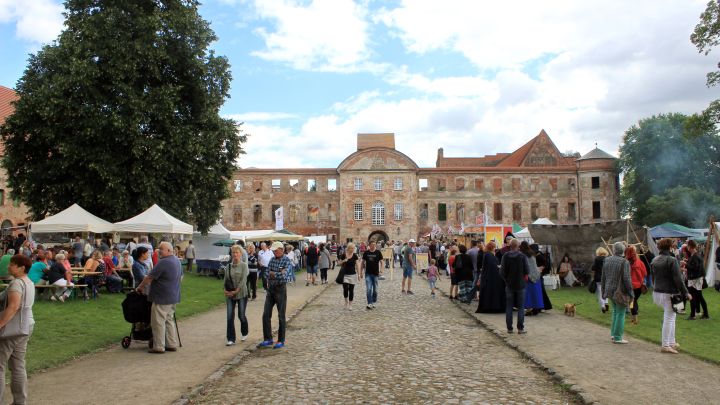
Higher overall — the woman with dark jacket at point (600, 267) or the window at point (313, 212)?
the window at point (313, 212)

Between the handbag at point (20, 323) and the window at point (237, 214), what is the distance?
6315 cm

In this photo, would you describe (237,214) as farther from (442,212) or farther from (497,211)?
(497,211)

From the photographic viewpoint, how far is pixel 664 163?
6003cm

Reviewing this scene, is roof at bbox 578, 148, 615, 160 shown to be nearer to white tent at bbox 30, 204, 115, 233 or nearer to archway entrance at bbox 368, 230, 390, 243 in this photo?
archway entrance at bbox 368, 230, 390, 243

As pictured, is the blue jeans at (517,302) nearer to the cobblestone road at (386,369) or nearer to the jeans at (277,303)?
the cobblestone road at (386,369)

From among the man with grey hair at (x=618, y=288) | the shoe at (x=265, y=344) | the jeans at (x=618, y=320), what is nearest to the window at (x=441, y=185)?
the man with grey hair at (x=618, y=288)

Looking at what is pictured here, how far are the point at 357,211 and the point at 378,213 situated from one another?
2.36 m

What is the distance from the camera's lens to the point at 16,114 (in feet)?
80.9

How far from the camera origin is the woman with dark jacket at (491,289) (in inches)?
592

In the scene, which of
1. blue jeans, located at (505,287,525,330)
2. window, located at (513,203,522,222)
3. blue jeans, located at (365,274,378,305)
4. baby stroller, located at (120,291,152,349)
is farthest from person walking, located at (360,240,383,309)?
window, located at (513,203,522,222)

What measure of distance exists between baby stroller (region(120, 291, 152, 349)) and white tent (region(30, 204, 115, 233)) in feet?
36.9

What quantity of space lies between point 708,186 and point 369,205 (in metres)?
34.6

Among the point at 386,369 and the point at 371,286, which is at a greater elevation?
the point at 371,286

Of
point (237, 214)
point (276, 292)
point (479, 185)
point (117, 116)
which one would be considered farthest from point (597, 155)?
point (276, 292)
